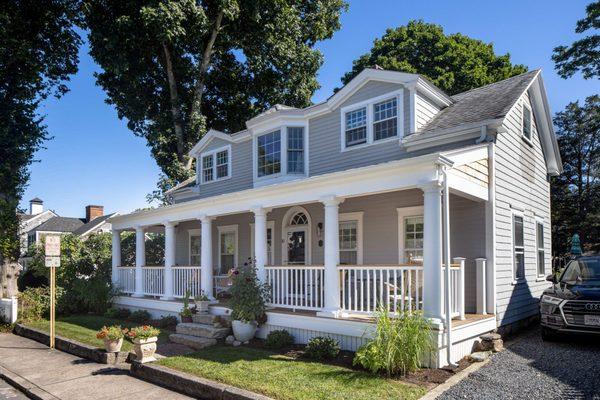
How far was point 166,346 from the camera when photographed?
955 centimetres

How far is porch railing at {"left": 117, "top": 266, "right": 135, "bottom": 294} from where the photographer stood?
14.7 m

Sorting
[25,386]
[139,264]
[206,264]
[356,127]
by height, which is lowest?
[25,386]

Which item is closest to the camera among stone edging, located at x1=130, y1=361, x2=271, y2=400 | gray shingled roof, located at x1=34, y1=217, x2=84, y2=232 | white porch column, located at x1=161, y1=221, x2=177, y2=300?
stone edging, located at x1=130, y1=361, x2=271, y2=400

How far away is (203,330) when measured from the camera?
9.85m

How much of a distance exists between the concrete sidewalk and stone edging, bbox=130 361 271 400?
13cm

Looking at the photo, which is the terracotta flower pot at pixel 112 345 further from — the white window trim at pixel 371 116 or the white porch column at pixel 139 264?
the white window trim at pixel 371 116

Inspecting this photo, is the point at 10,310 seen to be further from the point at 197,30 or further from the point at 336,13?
the point at 336,13

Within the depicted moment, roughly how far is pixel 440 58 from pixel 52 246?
23.7 meters

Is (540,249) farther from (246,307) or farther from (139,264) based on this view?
(139,264)

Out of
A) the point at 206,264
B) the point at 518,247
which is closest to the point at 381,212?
the point at 518,247

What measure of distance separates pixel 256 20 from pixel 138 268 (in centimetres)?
1364

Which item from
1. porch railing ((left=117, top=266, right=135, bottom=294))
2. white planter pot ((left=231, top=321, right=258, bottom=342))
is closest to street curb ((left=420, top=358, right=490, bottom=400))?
white planter pot ((left=231, top=321, right=258, bottom=342))

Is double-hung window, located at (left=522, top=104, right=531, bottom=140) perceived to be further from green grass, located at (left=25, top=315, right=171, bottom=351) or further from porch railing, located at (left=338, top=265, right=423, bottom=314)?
green grass, located at (left=25, top=315, right=171, bottom=351)

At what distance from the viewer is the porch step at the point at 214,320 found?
10070 millimetres
